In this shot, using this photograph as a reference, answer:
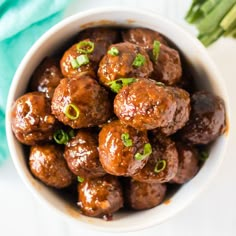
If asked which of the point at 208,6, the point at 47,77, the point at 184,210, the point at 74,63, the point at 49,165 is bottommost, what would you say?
the point at 184,210

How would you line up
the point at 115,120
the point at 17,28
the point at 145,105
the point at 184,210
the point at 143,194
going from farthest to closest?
1. the point at 184,210
2. the point at 17,28
3. the point at 143,194
4. the point at 115,120
5. the point at 145,105

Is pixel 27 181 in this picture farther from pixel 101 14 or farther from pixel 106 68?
pixel 101 14

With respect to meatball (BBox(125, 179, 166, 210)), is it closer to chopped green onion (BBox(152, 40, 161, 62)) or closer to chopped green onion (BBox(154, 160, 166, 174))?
chopped green onion (BBox(154, 160, 166, 174))

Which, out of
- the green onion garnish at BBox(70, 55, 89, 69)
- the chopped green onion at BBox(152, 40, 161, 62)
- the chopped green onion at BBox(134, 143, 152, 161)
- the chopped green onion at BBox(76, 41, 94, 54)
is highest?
the chopped green onion at BBox(152, 40, 161, 62)

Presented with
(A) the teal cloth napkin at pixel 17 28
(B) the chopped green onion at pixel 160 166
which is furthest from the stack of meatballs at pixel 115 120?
(A) the teal cloth napkin at pixel 17 28

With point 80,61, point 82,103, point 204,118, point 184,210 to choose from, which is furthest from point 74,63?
point 184,210

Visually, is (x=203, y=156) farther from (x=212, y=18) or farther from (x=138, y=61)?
(x=212, y=18)

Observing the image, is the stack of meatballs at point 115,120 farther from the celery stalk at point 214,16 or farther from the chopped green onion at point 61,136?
the celery stalk at point 214,16

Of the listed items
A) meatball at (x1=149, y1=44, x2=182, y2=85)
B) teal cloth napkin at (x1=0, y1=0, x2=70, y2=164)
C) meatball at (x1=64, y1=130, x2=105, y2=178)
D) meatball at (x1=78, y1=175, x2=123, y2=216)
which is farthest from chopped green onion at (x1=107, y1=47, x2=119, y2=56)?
teal cloth napkin at (x1=0, y1=0, x2=70, y2=164)
